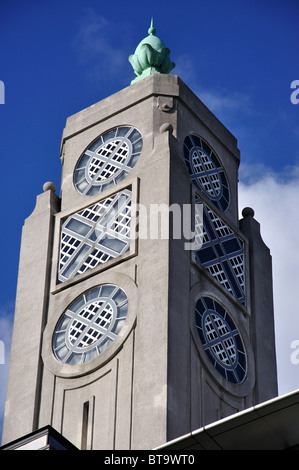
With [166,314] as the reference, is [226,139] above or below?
above

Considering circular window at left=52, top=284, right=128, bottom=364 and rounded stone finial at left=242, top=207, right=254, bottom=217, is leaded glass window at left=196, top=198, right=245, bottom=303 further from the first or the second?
circular window at left=52, top=284, right=128, bottom=364

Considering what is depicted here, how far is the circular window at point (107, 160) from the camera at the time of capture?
118 ft

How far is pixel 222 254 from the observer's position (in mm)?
35531

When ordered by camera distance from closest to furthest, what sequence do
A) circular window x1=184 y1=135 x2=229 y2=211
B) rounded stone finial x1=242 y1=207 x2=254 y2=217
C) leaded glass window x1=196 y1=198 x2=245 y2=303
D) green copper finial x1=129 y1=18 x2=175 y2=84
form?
1. leaded glass window x1=196 y1=198 x2=245 y2=303
2. circular window x1=184 y1=135 x2=229 y2=211
3. rounded stone finial x1=242 y1=207 x2=254 y2=217
4. green copper finial x1=129 y1=18 x2=175 y2=84

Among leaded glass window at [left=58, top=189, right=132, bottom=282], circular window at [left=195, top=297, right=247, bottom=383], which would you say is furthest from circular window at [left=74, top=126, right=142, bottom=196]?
circular window at [left=195, top=297, right=247, bottom=383]

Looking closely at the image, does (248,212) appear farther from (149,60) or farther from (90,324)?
(90,324)

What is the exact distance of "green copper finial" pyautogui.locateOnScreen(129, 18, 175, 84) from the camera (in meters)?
39.1

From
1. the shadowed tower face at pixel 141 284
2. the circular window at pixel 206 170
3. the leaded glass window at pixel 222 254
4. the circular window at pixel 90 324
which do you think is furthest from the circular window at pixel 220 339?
the circular window at pixel 206 170

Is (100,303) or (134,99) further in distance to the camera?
(134,99)

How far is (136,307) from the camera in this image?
107 ft

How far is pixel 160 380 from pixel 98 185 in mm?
7444

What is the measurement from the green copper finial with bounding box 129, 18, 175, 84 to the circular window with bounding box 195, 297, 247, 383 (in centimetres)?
828

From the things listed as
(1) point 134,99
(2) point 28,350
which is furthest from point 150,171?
(2) point 28,350
